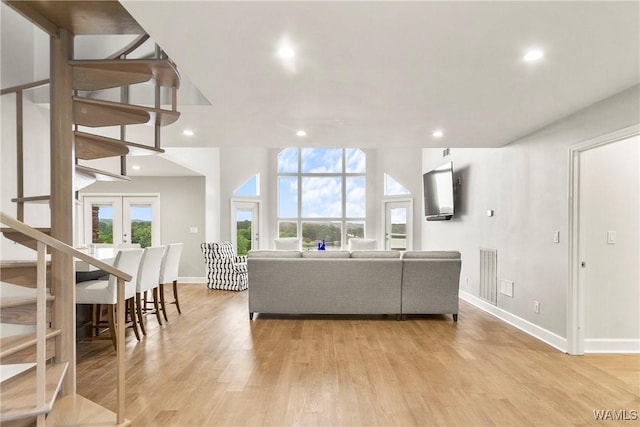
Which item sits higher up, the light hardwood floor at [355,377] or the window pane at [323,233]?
the window pane at [323,233]

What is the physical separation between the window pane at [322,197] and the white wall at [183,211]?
11.0 feet

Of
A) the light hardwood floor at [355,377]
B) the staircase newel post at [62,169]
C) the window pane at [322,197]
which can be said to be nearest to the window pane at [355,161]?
the window pane at [322,197]

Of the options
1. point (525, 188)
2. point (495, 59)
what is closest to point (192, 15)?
point (495, 59)

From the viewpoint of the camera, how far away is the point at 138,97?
10.9 ft

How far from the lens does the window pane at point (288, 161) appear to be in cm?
1019

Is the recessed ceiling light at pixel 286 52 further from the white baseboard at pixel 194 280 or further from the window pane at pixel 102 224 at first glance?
the window pane at pixel 102 224

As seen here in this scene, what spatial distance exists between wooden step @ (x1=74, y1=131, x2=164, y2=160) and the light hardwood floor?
1835mm

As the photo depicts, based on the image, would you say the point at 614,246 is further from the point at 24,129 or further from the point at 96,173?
Result: the point at 24,129

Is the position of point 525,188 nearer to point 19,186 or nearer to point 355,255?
point 355,255

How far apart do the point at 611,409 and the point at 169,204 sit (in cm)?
751

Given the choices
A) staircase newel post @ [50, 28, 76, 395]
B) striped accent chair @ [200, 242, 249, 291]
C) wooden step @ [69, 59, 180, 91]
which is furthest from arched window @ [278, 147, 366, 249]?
staircase newel post @ [50, 28, 76, 395]

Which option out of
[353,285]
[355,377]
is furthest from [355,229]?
[355,377]

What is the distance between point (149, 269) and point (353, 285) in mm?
2453

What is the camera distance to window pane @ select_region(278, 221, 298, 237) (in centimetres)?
1002
